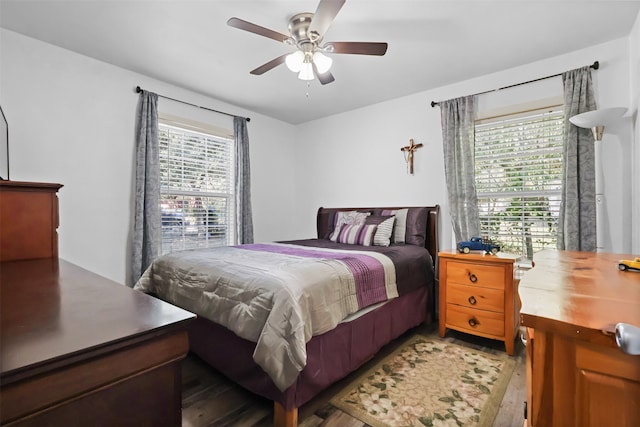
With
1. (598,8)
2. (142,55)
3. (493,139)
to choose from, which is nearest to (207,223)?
(142,55)

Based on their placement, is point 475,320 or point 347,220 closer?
point 475,320

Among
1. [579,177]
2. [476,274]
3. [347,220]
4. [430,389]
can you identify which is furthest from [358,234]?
[579,177]

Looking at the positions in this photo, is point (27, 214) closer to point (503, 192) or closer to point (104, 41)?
point (104, 41)

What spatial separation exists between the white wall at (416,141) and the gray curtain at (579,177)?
11 cm

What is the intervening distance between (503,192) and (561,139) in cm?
61

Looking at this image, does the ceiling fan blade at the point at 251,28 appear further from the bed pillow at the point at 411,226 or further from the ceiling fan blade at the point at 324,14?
the bed pillow at the point at 411,226

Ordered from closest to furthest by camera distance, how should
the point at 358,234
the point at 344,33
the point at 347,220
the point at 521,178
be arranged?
the point at 344,33
the point at 521,178
the point at 358,234
the point at 347,220

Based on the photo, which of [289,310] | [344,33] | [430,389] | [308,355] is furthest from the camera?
[344,33]

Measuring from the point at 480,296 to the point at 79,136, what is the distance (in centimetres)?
372

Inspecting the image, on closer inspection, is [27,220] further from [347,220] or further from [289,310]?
[347,220]

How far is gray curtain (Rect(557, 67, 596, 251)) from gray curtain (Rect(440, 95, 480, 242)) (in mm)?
697

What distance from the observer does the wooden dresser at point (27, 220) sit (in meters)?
1.31

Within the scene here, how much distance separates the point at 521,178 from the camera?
2.71m

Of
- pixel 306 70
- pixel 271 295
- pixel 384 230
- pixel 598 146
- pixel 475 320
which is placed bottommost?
pixel 475 320
